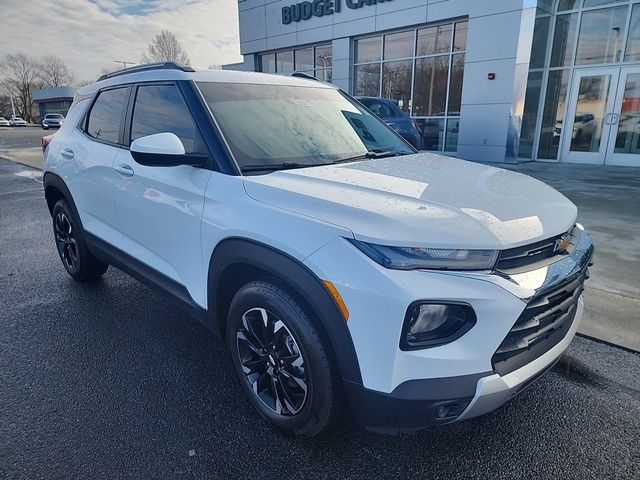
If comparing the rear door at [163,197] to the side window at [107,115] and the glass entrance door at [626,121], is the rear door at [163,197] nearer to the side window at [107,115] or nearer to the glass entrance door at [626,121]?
the side window at [107,115]

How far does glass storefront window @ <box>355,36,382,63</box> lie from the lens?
1556 cm

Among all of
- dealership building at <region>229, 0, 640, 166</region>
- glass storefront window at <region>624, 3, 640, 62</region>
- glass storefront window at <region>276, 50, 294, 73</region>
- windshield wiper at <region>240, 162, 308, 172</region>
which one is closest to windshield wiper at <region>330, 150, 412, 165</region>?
windshield wiper at <region>240, 162, 308, 172</region>

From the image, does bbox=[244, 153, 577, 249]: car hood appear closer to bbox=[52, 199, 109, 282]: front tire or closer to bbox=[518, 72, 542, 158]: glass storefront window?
bbox=[52, 199, 109, 282]: front tire

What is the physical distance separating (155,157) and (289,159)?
0.72 metres

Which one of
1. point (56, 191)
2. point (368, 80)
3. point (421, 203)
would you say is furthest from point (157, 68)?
point (368, 80)

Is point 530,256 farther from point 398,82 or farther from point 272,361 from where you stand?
point 398,82

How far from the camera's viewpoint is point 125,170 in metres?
3.02

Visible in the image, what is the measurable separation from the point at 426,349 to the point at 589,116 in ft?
43.7

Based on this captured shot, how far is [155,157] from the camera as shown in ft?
7.41

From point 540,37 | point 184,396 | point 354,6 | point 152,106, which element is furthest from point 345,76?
point 184,396

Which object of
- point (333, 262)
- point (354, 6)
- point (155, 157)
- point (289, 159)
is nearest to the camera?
point (333, 262)

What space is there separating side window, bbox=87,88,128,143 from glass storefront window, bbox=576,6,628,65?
13.1 m

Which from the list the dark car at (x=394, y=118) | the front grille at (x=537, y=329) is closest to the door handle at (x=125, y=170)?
the front grille at (x=537, y=329)

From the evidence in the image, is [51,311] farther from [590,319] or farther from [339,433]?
[590,319]
